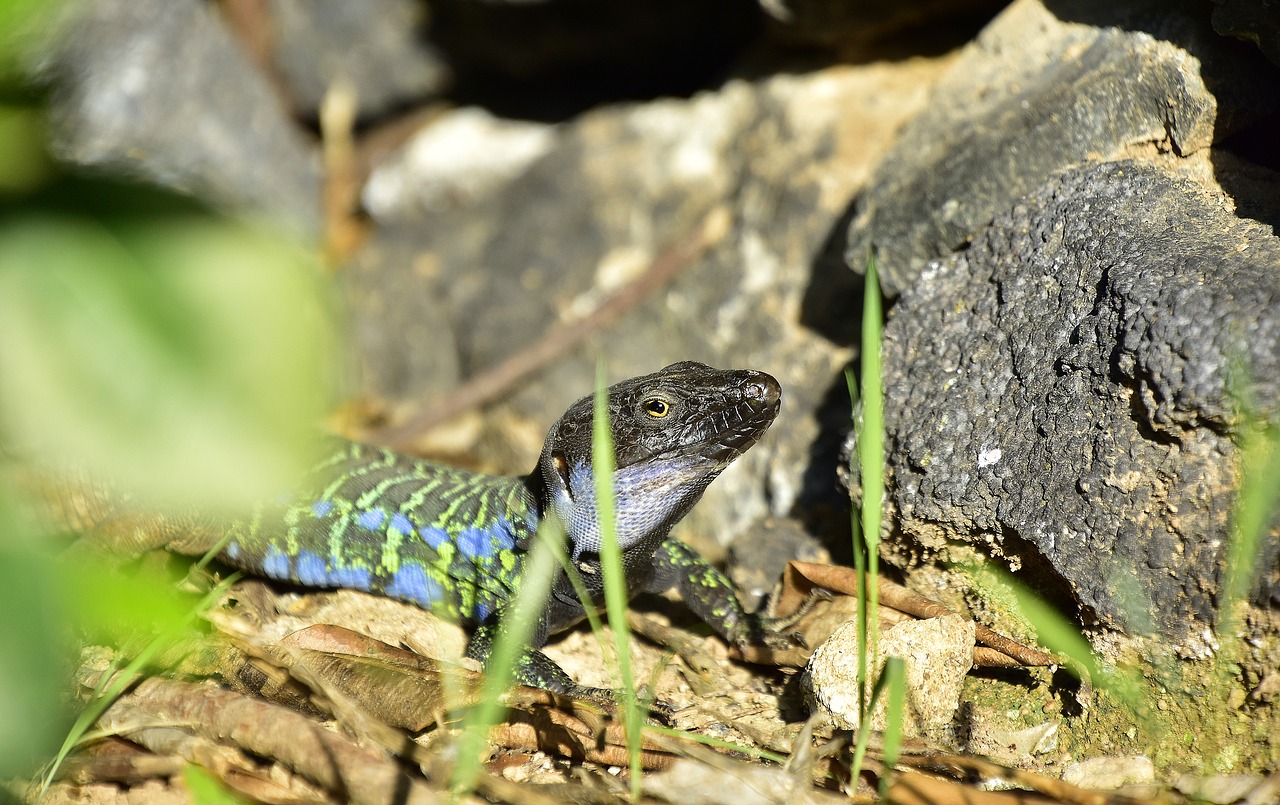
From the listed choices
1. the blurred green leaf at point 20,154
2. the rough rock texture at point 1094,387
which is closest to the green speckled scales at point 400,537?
the rough rock texture at point 1094,387

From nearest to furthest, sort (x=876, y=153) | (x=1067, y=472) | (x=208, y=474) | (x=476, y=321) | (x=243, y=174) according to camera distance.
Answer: (x=208, y=474) < (x=1067, y=472) < (x=876, y=153) < (x=476, y=321) < (x=243, y=174)

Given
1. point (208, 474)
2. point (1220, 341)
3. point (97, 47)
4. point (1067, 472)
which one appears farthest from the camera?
point (97, 47)

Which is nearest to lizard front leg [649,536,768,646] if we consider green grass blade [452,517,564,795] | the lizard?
the lizard

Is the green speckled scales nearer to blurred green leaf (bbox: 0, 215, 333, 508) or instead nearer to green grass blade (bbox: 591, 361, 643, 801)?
green grass blade (bbox: 591, 361, 643, 801)

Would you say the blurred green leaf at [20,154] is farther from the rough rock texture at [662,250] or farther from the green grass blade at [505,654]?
the rough rock texture at [662,250]

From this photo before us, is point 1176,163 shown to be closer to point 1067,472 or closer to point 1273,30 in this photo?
point 1273,30

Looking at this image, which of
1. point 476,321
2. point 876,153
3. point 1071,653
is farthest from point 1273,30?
point 476,321
